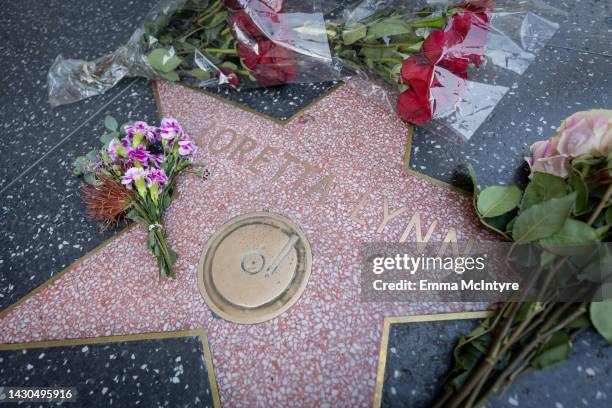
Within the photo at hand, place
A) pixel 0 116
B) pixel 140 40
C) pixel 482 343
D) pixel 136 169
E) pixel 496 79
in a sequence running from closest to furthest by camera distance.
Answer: pixel 482 343, pixel 136 169, pixel 496 79, pixel 140 40, pixel 0 116

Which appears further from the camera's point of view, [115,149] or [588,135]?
[115,149]

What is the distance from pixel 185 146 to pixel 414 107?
562mm

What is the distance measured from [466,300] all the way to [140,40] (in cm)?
108

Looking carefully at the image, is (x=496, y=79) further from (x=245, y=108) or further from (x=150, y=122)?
(x=150, y=122)

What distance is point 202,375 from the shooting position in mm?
800

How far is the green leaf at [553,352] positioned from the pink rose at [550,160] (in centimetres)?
30

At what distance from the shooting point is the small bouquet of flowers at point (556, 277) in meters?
0.64

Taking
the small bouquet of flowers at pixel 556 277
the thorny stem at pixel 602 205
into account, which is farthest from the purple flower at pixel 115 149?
the thorny stem at pixel 602 205

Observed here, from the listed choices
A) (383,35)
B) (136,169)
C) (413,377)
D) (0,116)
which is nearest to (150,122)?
(136,169)

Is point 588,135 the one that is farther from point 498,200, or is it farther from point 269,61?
point 269,61

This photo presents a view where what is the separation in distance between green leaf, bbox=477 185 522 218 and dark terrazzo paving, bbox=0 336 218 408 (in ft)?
2.11

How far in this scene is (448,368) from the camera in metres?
0.75

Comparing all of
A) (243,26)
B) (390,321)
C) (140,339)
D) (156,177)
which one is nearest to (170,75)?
(243,26)

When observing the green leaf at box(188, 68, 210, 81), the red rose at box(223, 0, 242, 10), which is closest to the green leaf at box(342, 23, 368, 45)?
the red rose at box(223, 0, 242, 10)
